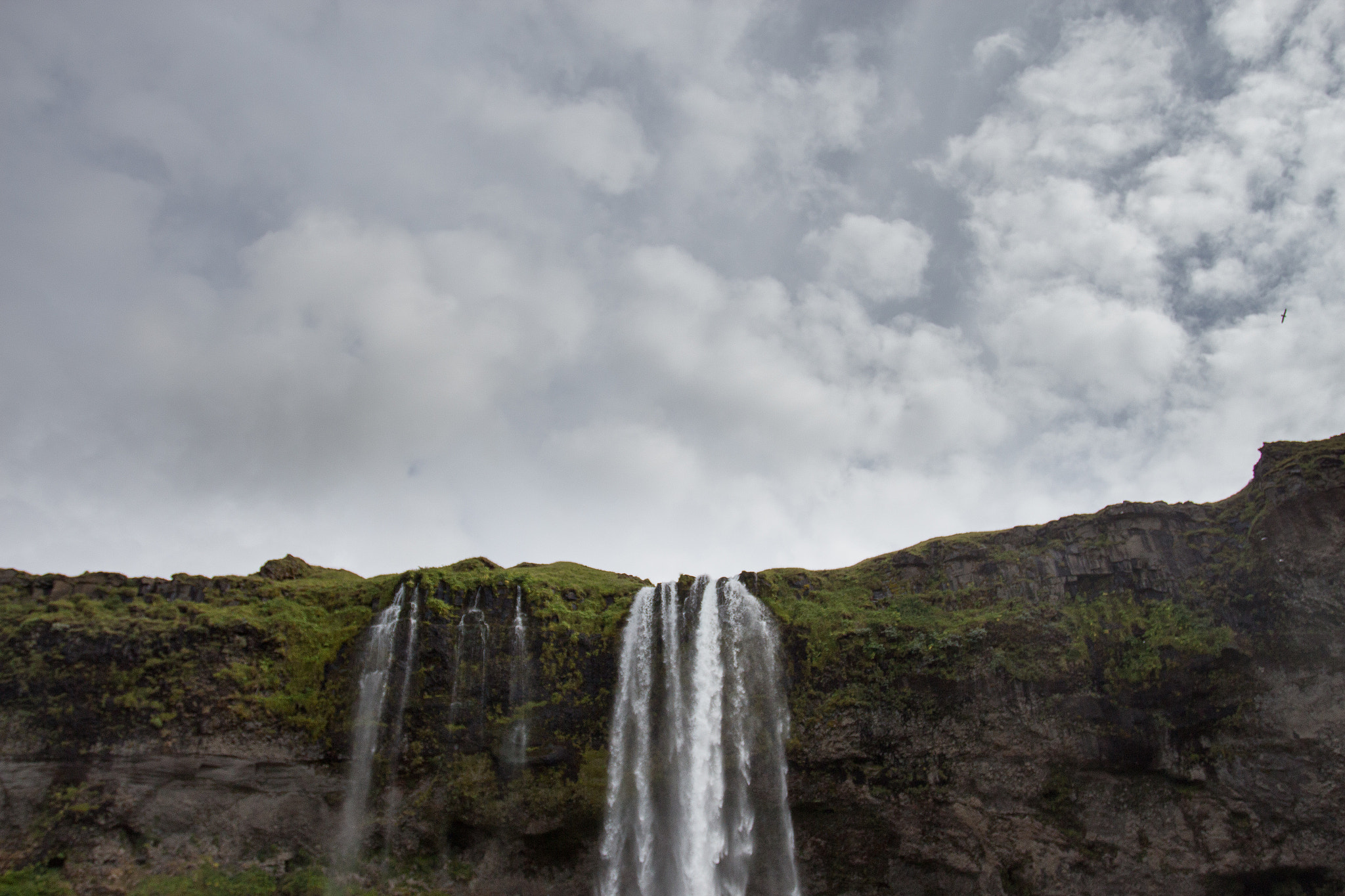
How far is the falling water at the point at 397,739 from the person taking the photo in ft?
95.5

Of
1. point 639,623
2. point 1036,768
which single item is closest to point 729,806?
point 639,623

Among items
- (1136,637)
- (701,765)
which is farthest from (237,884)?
(1136,637)

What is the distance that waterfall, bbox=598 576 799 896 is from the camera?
2830cm

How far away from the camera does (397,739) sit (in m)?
29.8

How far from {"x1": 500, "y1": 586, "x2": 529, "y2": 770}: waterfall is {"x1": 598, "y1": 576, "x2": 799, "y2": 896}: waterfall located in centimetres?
383

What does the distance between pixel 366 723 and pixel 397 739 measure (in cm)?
155

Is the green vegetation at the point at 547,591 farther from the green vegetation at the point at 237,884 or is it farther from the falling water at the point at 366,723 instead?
the green vegetation at the point at 237,884

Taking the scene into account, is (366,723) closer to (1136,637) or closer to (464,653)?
(464,653)

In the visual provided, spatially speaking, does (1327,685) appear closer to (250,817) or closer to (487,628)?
(487,628)

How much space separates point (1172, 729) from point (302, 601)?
1484 inches

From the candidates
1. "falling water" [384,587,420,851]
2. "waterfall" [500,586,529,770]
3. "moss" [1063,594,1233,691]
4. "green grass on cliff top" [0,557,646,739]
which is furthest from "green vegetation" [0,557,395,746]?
"moss" [1063,594,1233,691]

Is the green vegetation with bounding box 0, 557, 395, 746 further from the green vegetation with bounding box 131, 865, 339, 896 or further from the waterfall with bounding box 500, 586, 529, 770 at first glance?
the waterfall with bounding box 500, 586, 529, 770

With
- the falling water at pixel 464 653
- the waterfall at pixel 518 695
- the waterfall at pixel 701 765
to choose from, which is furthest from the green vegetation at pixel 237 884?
the waterfall at pixel 701 765

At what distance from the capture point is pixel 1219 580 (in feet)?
90.1
